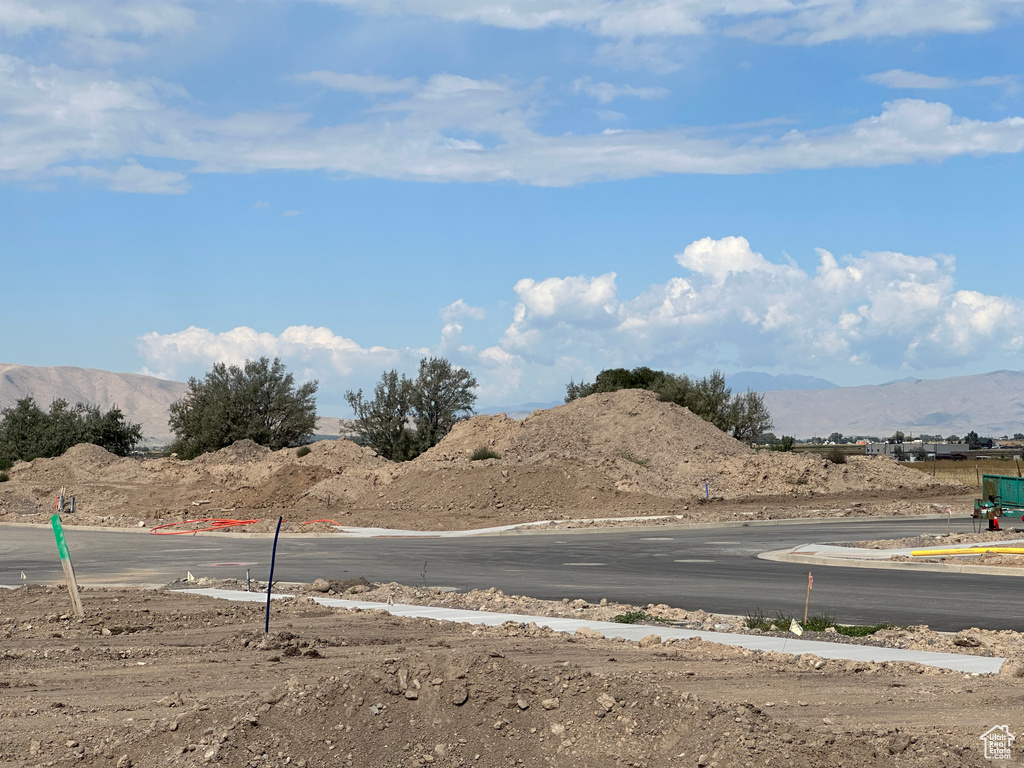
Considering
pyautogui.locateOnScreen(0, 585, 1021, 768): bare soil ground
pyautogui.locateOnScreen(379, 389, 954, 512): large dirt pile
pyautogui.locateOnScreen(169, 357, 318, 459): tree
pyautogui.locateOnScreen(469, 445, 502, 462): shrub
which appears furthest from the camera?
pyautogui.locateOnScreen(169, 357, 318, 459): tree

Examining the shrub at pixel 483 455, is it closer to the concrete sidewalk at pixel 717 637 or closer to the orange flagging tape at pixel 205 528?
the orange flagging tape at pixel 205 528

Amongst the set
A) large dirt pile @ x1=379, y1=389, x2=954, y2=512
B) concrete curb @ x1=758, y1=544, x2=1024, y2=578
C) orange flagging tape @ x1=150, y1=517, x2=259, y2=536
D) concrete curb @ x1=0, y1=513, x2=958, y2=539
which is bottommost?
orange flagging tape @ x1=150, y1=517, x2=259, y2=536

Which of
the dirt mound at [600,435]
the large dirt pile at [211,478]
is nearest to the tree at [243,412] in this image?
the large dirt pile at [211,478]

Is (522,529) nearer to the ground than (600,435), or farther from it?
nearer to the ground

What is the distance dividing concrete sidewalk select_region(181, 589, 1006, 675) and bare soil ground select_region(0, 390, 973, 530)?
872 inches

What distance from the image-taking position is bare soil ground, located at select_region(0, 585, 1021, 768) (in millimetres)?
6180

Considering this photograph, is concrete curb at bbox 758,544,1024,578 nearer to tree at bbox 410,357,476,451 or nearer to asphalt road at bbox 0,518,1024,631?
asphalt road at bbox 0,518,1024,631

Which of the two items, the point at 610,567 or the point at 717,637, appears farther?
the point at 610,567

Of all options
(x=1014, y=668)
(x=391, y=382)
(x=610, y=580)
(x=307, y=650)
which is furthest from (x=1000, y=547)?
(x=391, y=382)

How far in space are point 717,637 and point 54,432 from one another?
250 ft

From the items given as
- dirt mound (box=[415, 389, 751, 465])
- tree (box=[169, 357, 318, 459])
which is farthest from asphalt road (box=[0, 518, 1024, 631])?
tree (box=[169, 357, 318, 459])

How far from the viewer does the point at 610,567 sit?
21.6 meters

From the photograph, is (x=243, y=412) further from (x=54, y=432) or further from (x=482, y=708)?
(x=482, y=708)

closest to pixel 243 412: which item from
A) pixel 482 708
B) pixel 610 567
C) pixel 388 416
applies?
pixel 388 416
